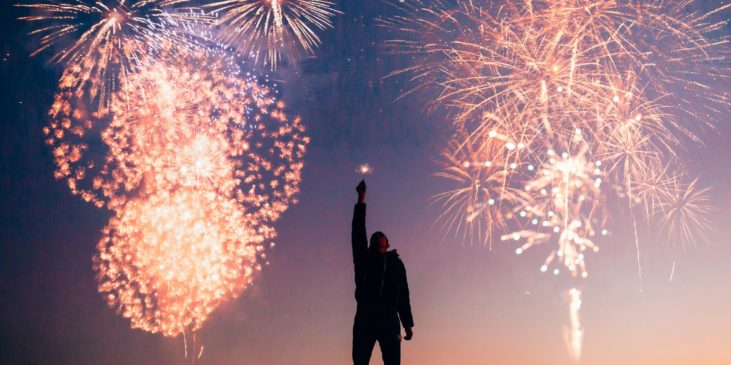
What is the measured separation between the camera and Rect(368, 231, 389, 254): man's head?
5.54 m

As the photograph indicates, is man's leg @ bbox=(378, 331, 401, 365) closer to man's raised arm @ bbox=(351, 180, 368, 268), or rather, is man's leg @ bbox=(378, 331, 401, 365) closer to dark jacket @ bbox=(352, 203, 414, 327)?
dark jacket @ bbox=(352, 203, 414, 327)

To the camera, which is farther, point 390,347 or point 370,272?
point 390,347

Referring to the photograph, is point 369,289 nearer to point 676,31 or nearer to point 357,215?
point 357,215

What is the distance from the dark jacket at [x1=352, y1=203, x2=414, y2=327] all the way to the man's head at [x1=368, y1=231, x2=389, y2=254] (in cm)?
4

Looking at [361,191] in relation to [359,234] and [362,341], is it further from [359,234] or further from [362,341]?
[362,341]

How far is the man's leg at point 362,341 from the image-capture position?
5.50m

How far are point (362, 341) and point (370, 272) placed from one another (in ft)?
1.91

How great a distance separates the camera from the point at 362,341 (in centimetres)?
550

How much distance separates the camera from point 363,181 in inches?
221

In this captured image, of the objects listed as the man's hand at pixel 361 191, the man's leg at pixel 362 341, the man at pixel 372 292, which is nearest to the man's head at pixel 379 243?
the man at pixel 372 292

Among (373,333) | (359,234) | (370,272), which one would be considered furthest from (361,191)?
(373,333)

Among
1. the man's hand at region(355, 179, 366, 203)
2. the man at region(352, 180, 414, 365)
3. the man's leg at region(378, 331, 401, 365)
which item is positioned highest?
the man's hand at region(355, 179, 366, 203)

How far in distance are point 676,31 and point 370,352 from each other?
35.8 ft

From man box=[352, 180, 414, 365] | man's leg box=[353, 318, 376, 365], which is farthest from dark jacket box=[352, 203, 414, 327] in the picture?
man's leg box=[353, 318, 376, 365]
